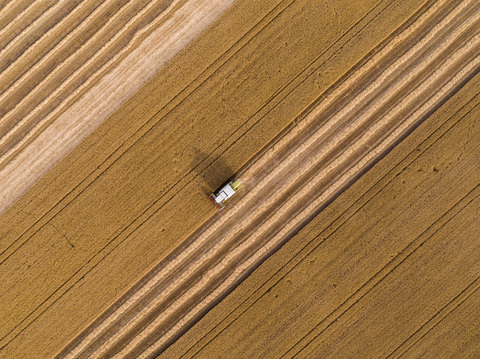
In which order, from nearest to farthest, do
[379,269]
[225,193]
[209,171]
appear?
[225,193] → [379,269] → [209,171]

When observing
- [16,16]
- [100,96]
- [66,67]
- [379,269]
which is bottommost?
[379,269]

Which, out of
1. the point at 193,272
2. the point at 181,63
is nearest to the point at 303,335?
the point at 193,272

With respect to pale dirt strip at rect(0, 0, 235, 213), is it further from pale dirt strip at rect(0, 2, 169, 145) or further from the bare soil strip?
the bare soil strip

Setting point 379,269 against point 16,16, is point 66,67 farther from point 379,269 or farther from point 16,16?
point 379,269

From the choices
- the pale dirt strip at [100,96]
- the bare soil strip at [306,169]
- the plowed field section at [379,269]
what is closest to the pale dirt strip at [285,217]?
the bare soil strip at [306,169]

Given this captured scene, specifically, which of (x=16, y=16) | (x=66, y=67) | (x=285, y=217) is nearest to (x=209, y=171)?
(x=285, y=217)

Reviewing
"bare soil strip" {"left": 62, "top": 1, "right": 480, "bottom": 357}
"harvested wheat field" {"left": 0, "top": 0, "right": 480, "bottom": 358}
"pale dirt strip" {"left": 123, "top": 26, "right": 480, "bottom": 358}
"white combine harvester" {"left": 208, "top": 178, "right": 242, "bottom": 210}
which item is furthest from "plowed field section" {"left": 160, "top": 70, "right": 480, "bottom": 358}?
"white combine harvester" {"left": 208, "top": 178, "right": 242, "bottom": 210}
